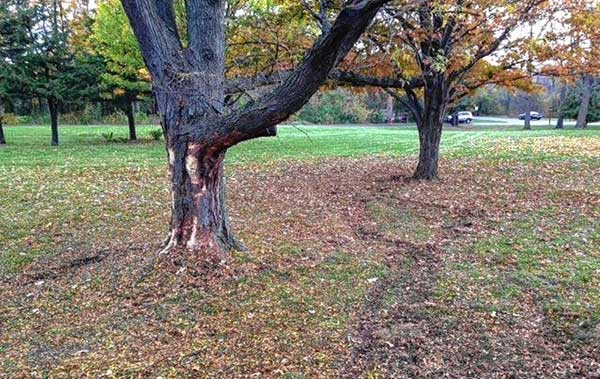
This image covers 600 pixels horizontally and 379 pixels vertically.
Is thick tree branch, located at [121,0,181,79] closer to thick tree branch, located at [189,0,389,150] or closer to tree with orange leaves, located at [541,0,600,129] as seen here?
thick tree branch, located at [189,0,389,150]

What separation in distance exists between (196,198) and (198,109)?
0.81m

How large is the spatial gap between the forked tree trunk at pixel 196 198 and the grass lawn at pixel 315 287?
0.78 ft

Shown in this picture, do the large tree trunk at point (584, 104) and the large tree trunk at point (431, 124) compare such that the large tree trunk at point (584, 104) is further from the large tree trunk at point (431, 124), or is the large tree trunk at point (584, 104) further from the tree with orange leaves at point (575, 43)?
the large tree trunk at point (431, 124)

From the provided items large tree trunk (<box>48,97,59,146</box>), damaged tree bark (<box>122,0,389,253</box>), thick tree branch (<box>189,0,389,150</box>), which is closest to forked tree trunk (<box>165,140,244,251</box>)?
damaged tree bark (<box>122,0,389,253</box>)

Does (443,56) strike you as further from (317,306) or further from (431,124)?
(317,306)

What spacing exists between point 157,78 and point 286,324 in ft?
7.92

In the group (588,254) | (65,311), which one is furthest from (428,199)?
(65,311)

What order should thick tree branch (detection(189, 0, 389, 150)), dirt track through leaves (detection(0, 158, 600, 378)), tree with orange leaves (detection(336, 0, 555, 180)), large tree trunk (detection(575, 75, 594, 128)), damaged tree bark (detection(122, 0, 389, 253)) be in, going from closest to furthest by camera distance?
dirt track through leaves (detection(0, 158, 600, 378)), thick tree branch (detection(189, 0, 389, 150)), damaged tree bark (detection(122, 0, 389, 253)), tree with orange leaves (detection(336, 0, 555, 180)), large tree trunk (detection(575, 75, 594, 128))

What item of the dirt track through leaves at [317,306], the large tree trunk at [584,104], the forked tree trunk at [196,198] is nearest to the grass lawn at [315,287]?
the dirt track through leaves at [317,306]

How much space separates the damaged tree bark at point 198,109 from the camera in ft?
12.2

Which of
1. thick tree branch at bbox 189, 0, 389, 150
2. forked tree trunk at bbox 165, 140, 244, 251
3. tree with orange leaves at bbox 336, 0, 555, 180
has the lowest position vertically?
forked tree trunk at bbox 165, 140, 244, 251

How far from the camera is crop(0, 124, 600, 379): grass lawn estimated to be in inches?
117

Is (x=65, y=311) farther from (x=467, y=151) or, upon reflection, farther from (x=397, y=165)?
(x=467, y=151)

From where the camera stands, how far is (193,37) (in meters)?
4.24
